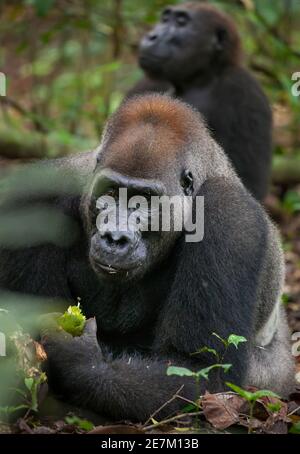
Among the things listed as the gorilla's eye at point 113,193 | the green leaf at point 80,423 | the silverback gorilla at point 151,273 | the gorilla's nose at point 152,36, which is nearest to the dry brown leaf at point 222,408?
the silverback gorilla at point 151,273

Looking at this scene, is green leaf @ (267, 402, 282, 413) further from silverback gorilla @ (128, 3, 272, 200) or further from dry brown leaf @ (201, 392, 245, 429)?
silverback gorilla @ (128, 3, 272, 200)

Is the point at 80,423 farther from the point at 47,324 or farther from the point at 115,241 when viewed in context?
the point at 115,241

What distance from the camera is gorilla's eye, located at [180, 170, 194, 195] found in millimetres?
5133

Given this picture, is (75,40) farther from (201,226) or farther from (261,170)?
(201,226)

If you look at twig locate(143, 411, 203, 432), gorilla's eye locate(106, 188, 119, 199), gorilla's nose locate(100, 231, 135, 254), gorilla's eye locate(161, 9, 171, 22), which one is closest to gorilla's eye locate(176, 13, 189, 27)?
gorilla's eye locate(161, 9, 171, 22)

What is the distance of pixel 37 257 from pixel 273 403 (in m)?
1.64

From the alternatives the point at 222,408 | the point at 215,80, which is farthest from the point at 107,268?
the point at 215,80

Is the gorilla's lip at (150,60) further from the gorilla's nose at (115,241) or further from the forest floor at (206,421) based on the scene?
the forest floor at (206,421)

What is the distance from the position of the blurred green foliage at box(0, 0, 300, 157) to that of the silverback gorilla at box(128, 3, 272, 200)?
0.31 meters

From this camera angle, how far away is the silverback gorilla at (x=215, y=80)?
1028cm

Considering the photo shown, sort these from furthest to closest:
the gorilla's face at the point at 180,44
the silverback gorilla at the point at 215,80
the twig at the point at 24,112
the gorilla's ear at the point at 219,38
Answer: the gorilla's ear at the point at 219,38 → the gorilla's face at the point at 180,44 → the silverback gorilla at the point at 215,80 → the twig at the point at 24,112

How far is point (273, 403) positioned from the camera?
471 cm

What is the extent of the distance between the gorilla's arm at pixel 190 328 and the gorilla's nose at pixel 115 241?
0.42 m
